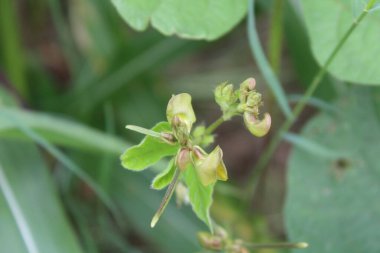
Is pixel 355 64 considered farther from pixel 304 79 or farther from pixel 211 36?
pixel 304 79

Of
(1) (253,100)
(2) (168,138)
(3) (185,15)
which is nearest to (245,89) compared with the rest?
(1) (253,100)

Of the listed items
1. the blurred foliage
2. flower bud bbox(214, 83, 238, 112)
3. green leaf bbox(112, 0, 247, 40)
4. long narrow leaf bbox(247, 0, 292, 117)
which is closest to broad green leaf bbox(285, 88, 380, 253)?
the blurred foliage

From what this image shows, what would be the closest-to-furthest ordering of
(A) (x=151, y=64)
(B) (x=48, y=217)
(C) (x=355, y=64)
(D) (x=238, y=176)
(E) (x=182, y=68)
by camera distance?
(C) (x=355, y=64) → (B) (x=48, y=217) → (A) (x=151, y=64) → (D) (x=238, y=176) → (E) (x=182, y=68)

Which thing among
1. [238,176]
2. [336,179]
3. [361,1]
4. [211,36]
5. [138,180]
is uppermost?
[211,36]

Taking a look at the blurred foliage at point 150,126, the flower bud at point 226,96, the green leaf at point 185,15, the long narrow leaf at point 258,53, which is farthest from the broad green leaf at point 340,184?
the flower bud at point 226,96

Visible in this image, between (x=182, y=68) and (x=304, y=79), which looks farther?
(x=182, y=68)

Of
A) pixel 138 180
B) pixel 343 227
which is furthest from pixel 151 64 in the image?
pixel 343 227

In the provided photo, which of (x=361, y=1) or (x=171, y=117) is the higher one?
(x=171, y=117)

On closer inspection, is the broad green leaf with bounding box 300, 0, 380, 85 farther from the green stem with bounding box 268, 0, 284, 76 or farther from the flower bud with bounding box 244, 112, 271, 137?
the flower bud with bounding box 244, 112, 271, 137
